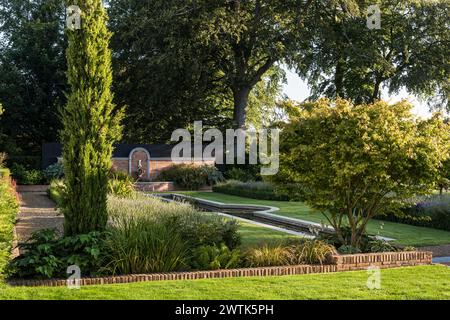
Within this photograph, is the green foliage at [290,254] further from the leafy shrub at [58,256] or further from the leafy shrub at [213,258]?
the leafy shrub at [58,256]

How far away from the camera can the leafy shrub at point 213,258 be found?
8.20 metres

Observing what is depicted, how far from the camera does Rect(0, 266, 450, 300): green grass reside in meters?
6.62

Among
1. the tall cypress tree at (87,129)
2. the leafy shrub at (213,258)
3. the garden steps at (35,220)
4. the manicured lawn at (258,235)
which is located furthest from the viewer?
the garden steps at (35,220)

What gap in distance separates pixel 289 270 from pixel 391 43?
97.4ft

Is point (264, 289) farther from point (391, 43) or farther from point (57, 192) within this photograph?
point (391, 43)

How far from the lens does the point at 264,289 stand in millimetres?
7062

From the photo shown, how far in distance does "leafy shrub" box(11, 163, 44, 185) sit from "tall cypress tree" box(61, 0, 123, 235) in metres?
23.8

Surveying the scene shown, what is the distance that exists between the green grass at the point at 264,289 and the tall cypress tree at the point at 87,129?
1984 mm

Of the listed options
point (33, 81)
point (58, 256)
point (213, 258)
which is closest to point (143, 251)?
point (213, 258)

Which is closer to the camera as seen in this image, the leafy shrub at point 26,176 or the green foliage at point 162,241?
the green foliage at point 162,241

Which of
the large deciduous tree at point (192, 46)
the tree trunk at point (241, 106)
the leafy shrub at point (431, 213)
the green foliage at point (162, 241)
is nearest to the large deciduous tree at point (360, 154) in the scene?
the green foliage at point (162, 241)
